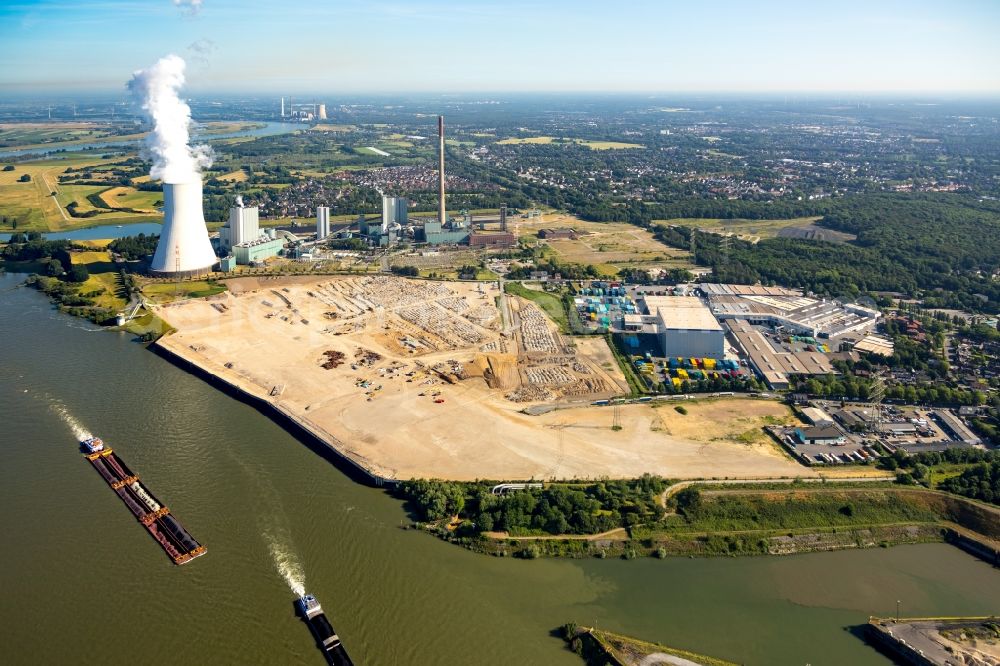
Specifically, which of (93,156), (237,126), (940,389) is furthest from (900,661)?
(237,126)

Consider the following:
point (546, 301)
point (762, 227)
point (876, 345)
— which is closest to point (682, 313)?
point (546, 301)

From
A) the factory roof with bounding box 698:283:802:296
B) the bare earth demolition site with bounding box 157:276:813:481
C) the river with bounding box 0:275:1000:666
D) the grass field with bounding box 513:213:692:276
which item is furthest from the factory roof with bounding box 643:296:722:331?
the river with bounding box 0:275:1000:666

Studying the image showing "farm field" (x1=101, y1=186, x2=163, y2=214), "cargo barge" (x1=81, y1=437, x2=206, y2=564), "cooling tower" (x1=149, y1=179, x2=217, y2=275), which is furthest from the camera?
"farm field" (x1=101, y1=186, x2=163, y2=214)

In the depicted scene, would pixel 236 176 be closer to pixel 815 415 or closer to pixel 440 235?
pixel 440 235

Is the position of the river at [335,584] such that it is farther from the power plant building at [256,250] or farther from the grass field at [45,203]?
the grass field at [45,203]

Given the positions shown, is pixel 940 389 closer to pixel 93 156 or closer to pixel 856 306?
pixel 856 306

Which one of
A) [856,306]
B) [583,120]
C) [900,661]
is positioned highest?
[583,120]

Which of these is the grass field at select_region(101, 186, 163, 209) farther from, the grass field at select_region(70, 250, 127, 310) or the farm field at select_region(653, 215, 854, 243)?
the farm field at select_region(653, 215, 854, 243)
